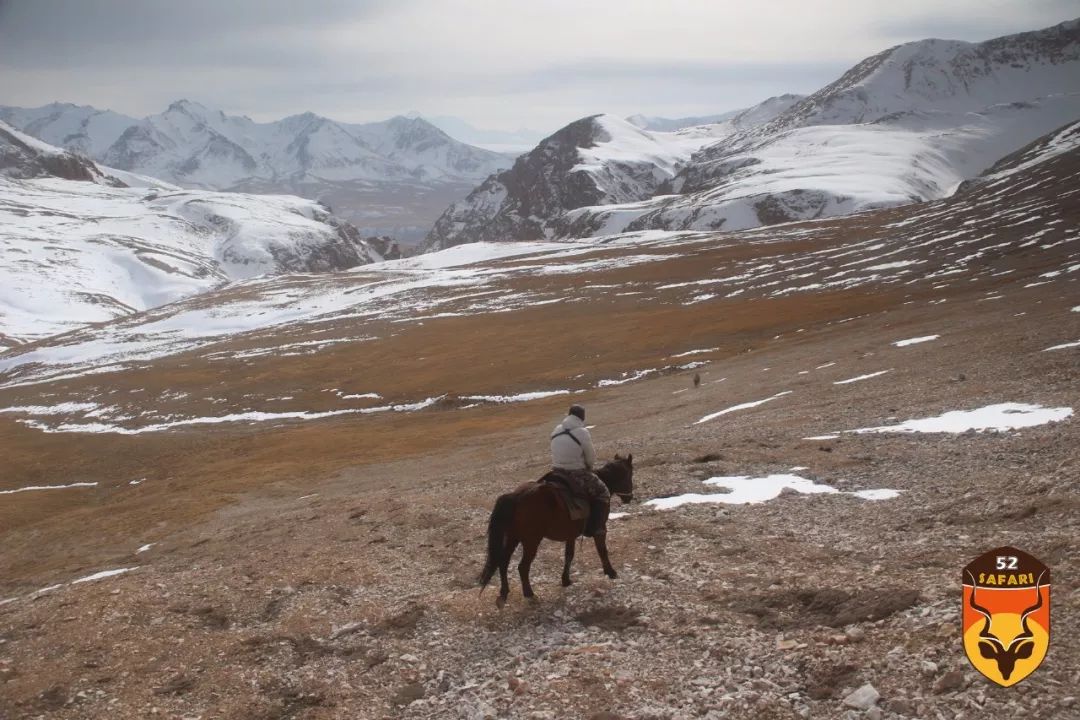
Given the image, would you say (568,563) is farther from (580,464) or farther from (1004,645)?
(1004,645)

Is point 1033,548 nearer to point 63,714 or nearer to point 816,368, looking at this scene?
point 63,714

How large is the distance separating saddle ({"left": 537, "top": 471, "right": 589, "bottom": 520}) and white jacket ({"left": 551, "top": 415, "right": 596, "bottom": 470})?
0.26 metres

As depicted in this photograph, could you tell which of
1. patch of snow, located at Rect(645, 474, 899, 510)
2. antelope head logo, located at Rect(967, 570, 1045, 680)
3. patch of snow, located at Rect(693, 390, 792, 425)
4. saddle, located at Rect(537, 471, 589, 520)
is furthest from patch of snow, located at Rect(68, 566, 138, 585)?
patch of snow, located at Rect(693, 390, 792, 425)

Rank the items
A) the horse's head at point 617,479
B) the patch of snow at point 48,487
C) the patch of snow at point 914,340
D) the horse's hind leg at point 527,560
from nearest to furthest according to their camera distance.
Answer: the horse's hind leg at point 527,560, the horse's head at point 617,479, the patch of snow at point 914,340, the patch of snow at point 48,487

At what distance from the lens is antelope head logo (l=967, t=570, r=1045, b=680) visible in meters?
7.86

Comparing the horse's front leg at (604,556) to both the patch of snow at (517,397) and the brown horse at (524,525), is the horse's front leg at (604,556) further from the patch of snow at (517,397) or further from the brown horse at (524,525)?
the patch of snow at (517,397)

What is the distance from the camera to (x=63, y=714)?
38.0 feet

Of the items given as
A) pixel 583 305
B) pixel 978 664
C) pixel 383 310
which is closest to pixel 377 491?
pixel 978 664

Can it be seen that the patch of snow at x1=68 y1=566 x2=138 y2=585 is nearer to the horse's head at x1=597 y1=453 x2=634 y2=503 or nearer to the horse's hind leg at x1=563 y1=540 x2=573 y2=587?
the horse's hind leg at x1=563 y1=540 x2=573 y2=587

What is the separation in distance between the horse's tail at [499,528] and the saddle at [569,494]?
0.71 meters

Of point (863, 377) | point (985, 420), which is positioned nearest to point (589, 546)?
point (985, 420)

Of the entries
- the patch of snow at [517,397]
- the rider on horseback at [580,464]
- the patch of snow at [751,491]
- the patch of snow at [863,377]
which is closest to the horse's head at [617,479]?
the rider on horseback at [580,464]

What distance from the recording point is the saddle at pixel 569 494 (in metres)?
13.3

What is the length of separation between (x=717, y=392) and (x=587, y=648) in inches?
1302
